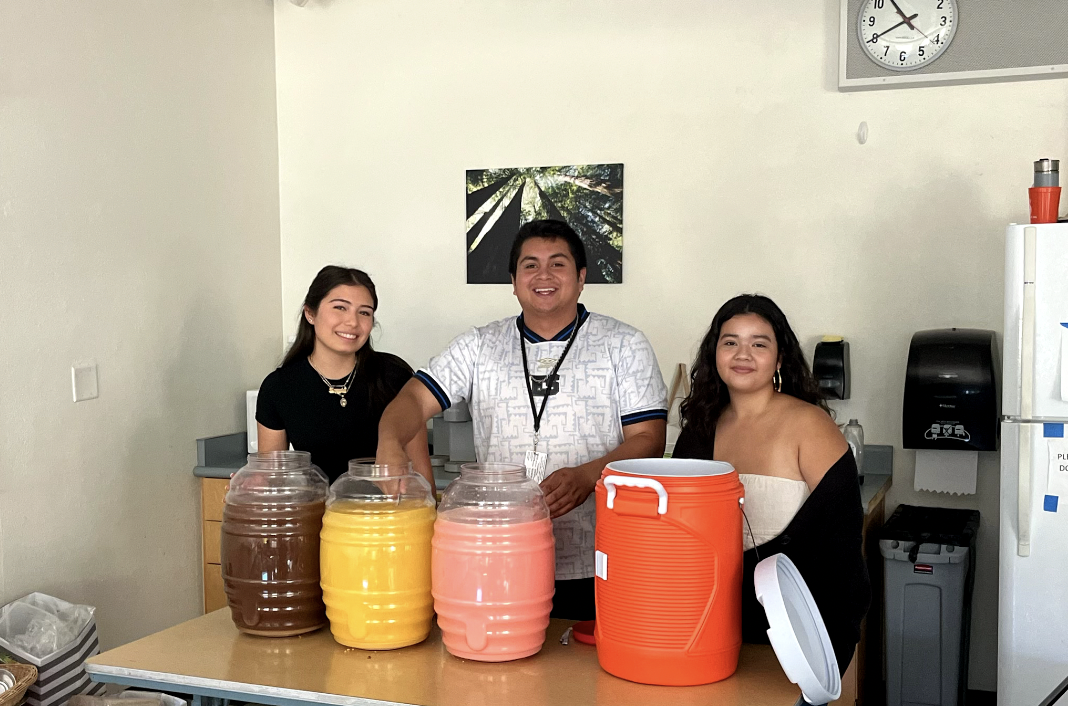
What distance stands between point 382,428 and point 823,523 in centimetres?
93

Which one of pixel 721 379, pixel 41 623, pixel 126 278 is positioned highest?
pixel 126 278

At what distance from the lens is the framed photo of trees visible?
3891 mm

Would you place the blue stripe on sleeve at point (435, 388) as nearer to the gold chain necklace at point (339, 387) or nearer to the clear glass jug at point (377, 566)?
the gold chain necklace at point (339, 387)

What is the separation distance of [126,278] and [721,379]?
2188mm

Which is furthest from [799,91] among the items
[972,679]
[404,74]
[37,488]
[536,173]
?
[37,488]

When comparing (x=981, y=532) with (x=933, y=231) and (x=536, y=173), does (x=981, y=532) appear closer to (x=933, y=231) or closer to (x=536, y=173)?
(x=933, y=231)

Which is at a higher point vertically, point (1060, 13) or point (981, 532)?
point (1060, 13)

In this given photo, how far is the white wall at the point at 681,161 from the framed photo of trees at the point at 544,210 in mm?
48

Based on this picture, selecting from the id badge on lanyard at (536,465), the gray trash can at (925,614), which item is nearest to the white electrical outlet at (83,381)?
the id badge on lanyard at (536,465)

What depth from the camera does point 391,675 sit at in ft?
5.42

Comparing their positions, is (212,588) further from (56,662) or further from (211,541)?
(56,662)

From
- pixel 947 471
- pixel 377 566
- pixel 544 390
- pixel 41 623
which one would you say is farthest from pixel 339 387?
pixel 947 471

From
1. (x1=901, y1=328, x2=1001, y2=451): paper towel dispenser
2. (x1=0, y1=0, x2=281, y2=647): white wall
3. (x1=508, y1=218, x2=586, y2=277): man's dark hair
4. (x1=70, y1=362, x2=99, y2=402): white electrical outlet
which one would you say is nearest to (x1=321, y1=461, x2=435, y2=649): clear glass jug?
(x1=508, y1=218, x2=586, y2=277): man's dark hair

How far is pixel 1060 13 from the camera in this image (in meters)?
3.32
